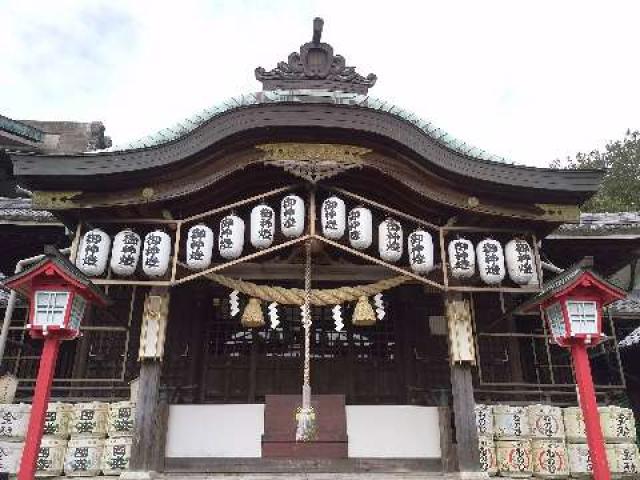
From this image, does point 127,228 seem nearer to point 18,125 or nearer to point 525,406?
point 525,406

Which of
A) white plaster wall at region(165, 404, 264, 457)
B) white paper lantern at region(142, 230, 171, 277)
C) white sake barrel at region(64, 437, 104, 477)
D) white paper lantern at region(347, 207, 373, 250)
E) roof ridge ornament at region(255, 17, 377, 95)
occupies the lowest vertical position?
white sake barrel at region(64, 437, 104, 477)

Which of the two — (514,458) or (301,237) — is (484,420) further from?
(301,237)

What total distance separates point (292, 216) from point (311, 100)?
10.9 feet

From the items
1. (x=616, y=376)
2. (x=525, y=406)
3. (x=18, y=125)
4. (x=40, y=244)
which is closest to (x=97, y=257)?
(x=40, y=244)

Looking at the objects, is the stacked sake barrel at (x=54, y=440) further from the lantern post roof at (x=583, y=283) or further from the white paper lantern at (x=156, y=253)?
the lantern post roof at (x=583, y=283)

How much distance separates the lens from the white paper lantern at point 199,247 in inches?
380

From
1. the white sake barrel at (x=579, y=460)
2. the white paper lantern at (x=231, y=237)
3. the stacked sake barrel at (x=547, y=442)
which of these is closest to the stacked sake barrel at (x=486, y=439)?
the stacked sake barrel at (x=547, y=442)

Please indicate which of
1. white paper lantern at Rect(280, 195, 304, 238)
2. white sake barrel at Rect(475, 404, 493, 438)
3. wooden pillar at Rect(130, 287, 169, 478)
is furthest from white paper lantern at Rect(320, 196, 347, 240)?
white sake barrel at Rect(475, 404, 493, 438)

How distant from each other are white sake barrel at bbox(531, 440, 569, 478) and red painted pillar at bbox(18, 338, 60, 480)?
8238 mm

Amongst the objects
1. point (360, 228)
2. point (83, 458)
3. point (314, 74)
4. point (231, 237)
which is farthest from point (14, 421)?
point (314, 74)

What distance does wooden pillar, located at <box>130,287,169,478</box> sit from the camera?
914 centimetres

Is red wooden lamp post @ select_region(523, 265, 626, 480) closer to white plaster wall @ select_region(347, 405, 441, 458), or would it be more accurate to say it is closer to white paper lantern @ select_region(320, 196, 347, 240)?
white plaster wall @ select_region(347, 405, 441, 458)

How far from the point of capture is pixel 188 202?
1025 centimetres

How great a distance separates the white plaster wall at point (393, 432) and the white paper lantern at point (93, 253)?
5.17m
